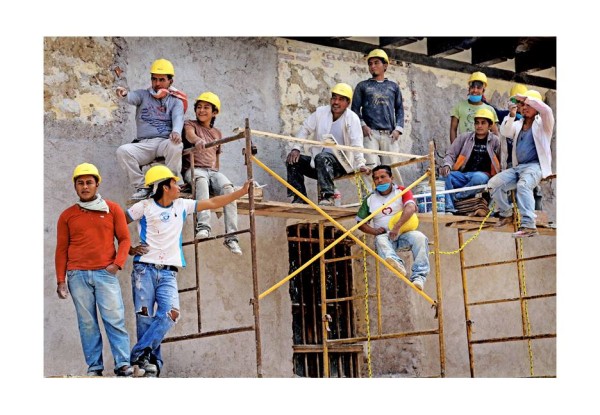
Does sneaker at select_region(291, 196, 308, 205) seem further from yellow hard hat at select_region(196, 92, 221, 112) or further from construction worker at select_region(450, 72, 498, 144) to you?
construction worker at select_region(450, 72, 498, 144)

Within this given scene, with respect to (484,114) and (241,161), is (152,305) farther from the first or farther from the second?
(484,114)

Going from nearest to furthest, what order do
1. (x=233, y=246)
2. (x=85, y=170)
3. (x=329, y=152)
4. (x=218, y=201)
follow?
(x=85, y=170), (x=218, y=201), (x=233, y=246), (x=329, y=152)

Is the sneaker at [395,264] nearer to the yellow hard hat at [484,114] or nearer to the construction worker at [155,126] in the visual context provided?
the construction worker at [155,126]

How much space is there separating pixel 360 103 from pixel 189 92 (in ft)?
6.72

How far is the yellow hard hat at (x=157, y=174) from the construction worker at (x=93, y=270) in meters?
0.49

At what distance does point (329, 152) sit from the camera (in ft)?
51.3

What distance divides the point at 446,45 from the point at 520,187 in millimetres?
2437

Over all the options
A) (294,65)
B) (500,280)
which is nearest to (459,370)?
(500,280)

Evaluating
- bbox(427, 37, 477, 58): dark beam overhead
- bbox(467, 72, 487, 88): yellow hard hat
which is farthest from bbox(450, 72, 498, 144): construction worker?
bbox(427, 37, 477, 58): dark beam overhead

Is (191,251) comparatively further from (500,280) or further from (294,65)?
(500,280)

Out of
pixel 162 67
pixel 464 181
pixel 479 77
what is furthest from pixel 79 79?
pixel 479 77

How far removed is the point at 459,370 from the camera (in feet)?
56.9

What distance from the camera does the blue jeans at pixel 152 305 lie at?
44.2 ft

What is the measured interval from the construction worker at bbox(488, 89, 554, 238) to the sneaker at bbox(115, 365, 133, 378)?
4809mm
